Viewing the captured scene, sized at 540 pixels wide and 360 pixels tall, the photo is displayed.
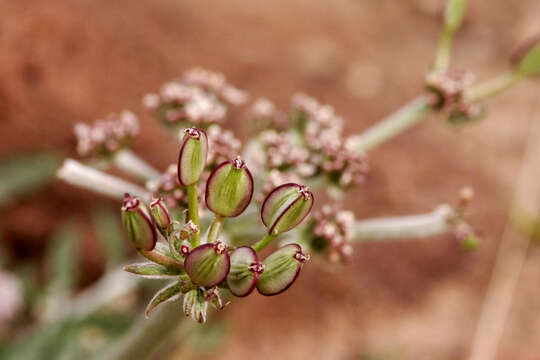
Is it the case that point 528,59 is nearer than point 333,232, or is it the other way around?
point 333,232

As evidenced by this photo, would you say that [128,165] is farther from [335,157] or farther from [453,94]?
[453,94]

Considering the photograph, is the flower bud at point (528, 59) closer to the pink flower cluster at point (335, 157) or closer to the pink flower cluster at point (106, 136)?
the pink flower cluster at point (335, 157)

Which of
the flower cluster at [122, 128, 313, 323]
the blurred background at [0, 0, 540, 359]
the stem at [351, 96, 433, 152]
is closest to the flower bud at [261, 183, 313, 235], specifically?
the flower cluster at [122, 128, 313, 323]

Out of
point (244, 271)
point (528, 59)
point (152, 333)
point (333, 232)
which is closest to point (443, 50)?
point (528, 59)

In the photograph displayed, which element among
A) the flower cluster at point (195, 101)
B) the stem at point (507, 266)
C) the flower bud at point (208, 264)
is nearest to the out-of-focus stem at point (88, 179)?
the flower cluster at point (195, 101)

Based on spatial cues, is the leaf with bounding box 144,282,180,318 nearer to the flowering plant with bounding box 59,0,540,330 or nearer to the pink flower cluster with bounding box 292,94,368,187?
the flowering plant with bounding box 59,0,540,330

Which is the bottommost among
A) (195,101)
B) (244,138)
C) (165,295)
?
(165,295)
